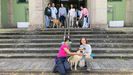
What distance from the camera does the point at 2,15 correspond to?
26.8 metres

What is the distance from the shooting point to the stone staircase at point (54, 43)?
59.5 feet

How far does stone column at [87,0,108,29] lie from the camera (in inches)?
870

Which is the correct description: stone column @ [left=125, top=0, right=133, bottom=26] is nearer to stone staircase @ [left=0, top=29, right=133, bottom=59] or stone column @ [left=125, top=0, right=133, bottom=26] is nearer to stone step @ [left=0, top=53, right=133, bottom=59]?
stone staircase @ [left=0, top=29, right=133, bottom=59]

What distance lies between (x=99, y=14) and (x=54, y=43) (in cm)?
443

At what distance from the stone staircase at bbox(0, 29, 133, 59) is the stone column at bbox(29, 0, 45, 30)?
1.37m

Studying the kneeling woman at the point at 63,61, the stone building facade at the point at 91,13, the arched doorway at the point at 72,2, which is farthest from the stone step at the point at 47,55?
the arched doorway at the point at 72,2

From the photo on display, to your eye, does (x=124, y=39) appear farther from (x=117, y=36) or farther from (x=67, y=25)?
(x=67, y=25)

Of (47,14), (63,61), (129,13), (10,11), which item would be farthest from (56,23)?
(63,61)

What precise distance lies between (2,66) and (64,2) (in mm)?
13197

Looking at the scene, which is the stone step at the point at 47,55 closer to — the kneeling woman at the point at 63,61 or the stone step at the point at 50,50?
the stone step at the point at 50,50

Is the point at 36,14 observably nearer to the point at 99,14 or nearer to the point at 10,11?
the point at 99,14

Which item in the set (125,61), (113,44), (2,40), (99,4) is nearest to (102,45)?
(113,44)

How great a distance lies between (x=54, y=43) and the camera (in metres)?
19.2

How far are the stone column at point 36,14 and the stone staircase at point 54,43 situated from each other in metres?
1.37
